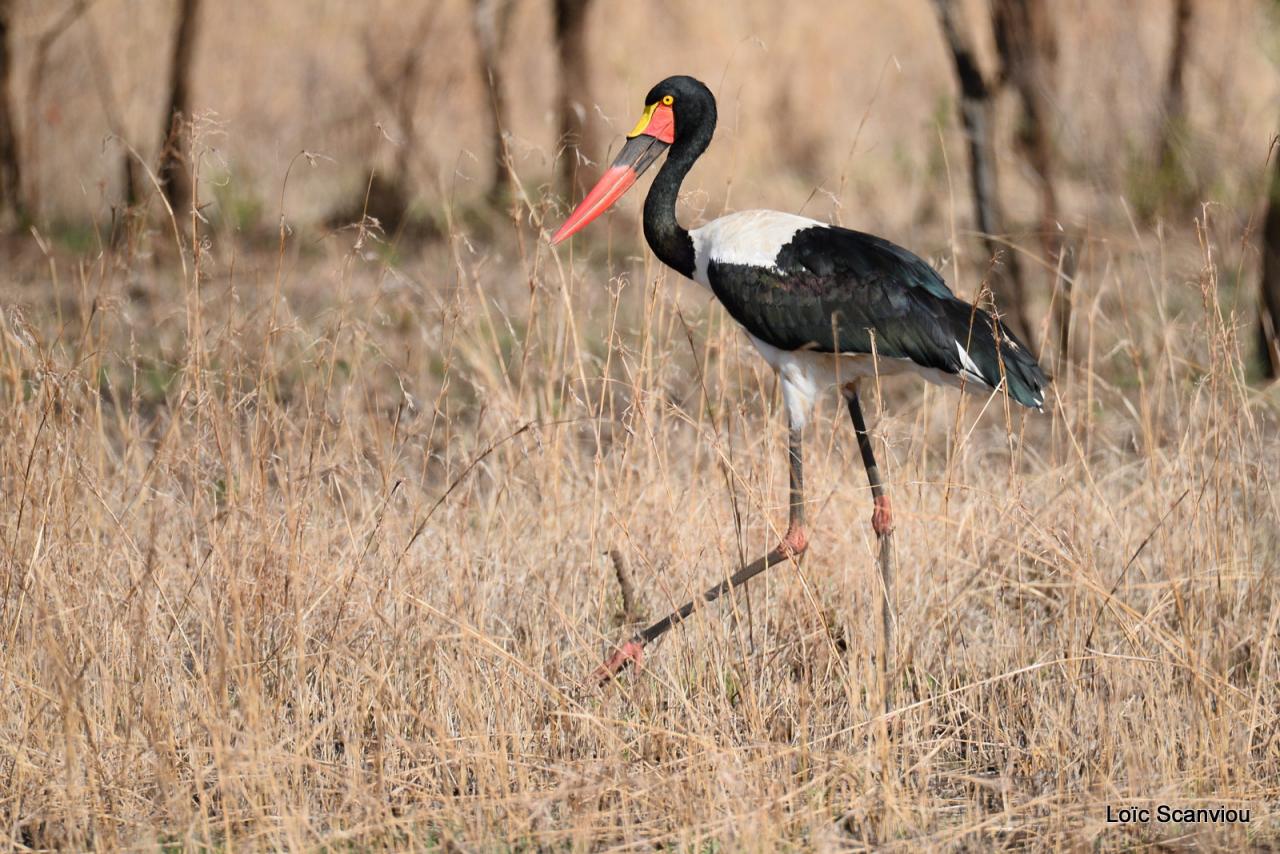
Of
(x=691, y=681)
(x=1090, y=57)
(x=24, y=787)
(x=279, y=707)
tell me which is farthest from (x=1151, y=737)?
(x=1090, y=57)

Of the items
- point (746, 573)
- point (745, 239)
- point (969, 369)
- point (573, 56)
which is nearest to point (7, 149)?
point (573, 56)

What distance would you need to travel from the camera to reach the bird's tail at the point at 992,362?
3869 millimetres

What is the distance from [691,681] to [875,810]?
781mm

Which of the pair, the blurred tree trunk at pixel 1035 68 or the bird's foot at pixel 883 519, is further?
the blurred tree trunk at pixel 1035 68

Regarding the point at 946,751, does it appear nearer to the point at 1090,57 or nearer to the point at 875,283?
the point at 875,283

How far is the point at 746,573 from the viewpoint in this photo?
12.7 feet

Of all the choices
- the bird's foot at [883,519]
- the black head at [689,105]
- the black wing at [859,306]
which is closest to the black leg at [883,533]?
the bird's foot at [883,519]

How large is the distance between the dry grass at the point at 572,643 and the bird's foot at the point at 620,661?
0.07 meters

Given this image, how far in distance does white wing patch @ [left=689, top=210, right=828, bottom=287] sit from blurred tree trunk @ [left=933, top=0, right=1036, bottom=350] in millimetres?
1885

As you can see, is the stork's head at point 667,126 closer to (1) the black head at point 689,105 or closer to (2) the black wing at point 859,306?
(1) the black head at point 689,105

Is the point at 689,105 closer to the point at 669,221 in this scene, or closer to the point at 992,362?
the point at 669,221

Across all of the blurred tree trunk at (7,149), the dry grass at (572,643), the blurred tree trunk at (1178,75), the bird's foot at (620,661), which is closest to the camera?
the dry grass at (572,643)

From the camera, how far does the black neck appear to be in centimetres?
424

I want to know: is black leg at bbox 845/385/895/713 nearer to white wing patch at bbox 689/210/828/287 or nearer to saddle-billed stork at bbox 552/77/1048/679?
saddle-billed stork at bbox 552/77/1048/679
